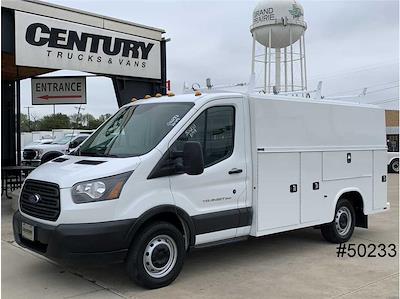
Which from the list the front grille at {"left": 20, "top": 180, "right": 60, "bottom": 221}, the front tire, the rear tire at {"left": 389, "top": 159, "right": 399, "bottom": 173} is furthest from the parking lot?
the rear tire at {"left": 389, "top": 159, "right": 399, "bottom": 173}

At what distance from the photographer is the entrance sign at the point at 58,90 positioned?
12.1 meters

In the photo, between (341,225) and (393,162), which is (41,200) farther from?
(393,162)

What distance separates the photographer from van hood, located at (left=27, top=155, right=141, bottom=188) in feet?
17.1

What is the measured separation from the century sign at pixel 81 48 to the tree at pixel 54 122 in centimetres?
6542

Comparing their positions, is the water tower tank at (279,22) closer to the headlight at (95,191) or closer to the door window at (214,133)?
the door window at (214,133)

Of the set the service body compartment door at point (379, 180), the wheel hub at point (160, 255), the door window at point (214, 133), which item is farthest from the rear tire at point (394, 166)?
the wheel hub at point (160, 255)

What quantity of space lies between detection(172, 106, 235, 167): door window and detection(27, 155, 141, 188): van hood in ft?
2.51

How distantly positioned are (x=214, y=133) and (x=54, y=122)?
7402cm

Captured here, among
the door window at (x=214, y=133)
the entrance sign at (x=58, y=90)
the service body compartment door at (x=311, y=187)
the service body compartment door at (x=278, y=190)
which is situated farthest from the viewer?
the entrance sign at (x=58, y=90)

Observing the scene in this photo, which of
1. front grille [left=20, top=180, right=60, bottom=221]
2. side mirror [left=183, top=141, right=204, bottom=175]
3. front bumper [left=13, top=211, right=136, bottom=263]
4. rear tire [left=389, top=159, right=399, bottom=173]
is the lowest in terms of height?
rear tire [left=389, top=159, right=399, bottom=173]

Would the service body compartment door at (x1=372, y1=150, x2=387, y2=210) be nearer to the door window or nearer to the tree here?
the door window

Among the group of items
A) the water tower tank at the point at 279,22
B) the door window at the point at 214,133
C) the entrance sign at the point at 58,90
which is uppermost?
the water tower tank at the point at 279,22

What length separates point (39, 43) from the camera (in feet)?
32.3

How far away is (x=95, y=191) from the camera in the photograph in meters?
5.15
